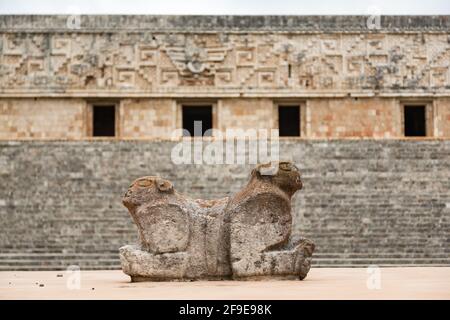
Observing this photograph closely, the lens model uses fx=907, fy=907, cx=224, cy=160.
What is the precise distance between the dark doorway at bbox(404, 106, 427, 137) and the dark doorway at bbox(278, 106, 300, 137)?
2.58 meters

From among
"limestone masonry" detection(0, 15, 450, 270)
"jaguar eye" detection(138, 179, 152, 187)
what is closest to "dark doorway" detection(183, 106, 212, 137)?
"limestone masonry" detection(0, 15, 450, 270)

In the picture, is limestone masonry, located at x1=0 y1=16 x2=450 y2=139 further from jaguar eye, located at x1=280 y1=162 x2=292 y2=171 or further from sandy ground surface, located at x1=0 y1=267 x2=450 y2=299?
jaguar eye, located at x1=280 y1=162 x2=292 y2=171

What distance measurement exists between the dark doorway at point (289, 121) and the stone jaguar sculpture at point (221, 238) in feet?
42.4

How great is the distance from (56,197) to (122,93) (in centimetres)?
678

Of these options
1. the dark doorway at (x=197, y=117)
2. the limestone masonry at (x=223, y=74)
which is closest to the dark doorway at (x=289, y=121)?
the limestone masonry at (x=223, y=74)

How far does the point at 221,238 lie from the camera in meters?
8.41

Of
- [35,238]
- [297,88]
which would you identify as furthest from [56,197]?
[297,88]

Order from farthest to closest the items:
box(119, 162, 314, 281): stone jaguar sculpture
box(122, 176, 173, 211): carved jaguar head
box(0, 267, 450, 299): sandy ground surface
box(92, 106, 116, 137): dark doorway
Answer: box(92, 106, 116, 137): dark doorway → box(122, 176, 173, 211): carved jaguar head → box(119, 162, 314, 281): stone jaguar sculpture → box(0, 267, 450, 299): sandy ground surface

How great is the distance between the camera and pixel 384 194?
14375 millimetres

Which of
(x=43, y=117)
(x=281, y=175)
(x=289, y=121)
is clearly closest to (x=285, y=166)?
(x=281, y=175)

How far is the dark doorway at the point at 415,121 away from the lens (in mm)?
21375

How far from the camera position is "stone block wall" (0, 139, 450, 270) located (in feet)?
41.0

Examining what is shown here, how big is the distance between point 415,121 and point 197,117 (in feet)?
17.1

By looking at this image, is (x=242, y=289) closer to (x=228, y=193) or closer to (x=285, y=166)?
(x=285, y=166)
